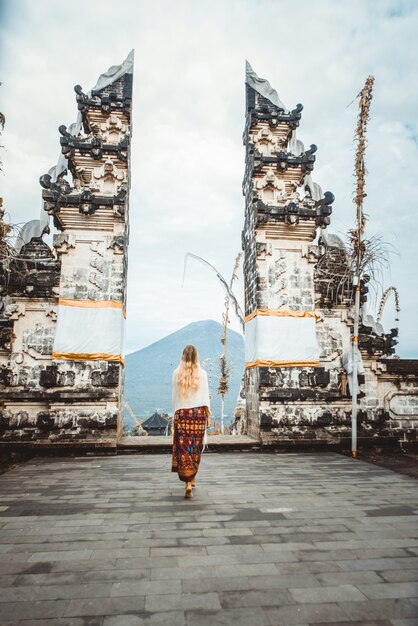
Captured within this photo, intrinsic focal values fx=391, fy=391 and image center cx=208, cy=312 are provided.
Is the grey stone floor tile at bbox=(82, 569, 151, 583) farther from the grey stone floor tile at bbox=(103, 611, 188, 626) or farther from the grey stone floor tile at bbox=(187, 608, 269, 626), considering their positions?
the grey stone floor tile at bbox=(187, 608, 269, 626)

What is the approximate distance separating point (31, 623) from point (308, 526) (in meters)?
2.37

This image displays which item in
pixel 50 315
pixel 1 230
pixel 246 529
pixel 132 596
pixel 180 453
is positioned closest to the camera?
pixel 132 596

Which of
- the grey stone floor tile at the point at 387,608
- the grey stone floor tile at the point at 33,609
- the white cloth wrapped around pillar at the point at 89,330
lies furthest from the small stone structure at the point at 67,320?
the grey stone floor tile at the point at 387,608

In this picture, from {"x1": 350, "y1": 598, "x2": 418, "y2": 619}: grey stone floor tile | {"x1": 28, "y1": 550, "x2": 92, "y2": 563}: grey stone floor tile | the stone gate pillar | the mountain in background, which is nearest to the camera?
{"x1": 350, "y1": 598, "x2": 418, "y2": 619}: grey stone floor tile

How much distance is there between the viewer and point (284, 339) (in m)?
8.38

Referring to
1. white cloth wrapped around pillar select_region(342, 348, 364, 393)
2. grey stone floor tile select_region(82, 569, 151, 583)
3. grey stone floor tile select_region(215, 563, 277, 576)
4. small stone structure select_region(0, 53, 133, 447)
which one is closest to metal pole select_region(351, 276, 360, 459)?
white cloth wrapped around pillar select_region(342, 348, 364, 393)

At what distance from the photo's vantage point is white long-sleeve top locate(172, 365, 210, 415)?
4898 mm

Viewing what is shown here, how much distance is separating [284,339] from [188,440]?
13.6 ft

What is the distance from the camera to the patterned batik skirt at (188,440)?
4.64m

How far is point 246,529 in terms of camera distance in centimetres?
343

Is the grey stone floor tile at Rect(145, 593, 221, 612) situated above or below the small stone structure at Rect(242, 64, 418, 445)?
below

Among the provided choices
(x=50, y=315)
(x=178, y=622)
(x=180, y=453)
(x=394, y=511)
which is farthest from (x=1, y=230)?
(x=394, y=511)

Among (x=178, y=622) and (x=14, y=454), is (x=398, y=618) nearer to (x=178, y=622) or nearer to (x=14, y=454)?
(x=178, y=622)

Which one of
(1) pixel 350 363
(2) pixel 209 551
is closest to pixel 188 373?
(2) pixel 209 551
